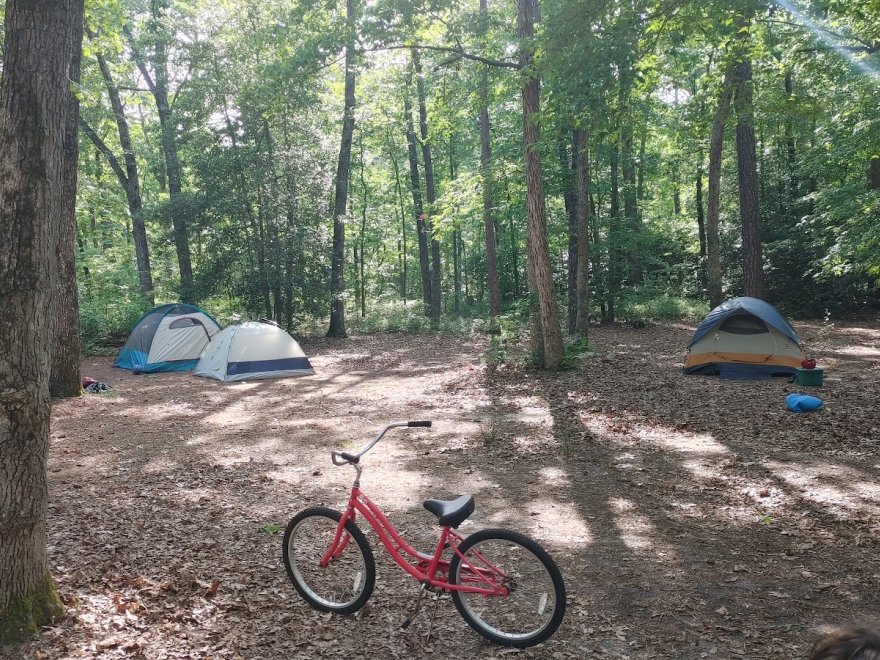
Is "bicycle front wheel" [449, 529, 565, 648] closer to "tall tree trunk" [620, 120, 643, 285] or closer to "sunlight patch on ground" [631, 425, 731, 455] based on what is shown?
"sunlight patch on ground" [631, 425, 731, 455]

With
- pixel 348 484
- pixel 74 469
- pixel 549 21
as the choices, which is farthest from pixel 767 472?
pixel 74 469

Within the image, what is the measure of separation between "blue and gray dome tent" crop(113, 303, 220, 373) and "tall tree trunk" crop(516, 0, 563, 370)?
27.7 ft

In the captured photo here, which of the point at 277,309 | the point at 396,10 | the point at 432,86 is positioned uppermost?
the point at 432,86

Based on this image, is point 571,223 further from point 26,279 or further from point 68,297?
point 26,279

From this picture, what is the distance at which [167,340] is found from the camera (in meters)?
14.3

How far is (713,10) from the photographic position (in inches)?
289

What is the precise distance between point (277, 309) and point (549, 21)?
14150 millimetres

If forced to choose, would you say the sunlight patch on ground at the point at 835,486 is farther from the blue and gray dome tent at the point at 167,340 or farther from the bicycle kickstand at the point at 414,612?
the blue and gray dome tent at the point at 167,340

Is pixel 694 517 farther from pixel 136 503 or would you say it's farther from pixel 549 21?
pixel 549 21

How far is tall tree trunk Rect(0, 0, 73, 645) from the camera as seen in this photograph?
10.2 ft

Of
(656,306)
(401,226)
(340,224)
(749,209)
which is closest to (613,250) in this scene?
(656,306)

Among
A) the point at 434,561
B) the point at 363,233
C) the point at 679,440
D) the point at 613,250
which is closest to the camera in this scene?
the point at 434,561

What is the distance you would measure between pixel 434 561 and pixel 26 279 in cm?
262

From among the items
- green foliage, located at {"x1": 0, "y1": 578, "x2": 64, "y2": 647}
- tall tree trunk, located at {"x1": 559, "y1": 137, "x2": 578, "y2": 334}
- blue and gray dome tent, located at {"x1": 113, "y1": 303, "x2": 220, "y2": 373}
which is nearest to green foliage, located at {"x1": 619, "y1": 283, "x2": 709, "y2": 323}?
tall tree trunk, located at {"x1": 559, "y1": 137, "x2": 578, "y2": 334}
